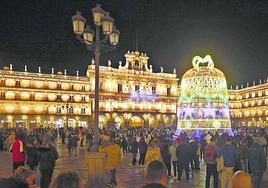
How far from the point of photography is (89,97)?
66.6 metres

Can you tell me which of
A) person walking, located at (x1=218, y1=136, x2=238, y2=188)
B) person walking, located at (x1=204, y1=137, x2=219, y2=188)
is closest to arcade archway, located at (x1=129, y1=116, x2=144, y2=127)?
person walking, located at (x1=204, y1=137, x2=219, y2=188)

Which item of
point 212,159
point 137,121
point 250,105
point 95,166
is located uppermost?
point 250,105

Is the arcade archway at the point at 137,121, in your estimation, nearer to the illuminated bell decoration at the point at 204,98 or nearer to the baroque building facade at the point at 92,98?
the baroque building facade at the point at 92,98

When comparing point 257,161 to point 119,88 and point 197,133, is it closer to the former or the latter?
point 197,133

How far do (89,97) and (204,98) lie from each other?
41.5 meters

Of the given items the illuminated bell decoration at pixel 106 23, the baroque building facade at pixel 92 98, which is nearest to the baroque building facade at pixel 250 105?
the baroque building facade at pixel 92 98

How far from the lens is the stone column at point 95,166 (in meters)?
10.4

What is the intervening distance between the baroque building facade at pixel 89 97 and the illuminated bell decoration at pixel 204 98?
3416 cm

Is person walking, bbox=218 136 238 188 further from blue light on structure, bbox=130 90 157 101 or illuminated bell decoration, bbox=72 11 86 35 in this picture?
blue light on structure, bbox=130 90 157 101

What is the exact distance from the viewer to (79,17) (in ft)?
38.7

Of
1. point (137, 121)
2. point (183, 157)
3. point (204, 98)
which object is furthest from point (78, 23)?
point (137, 121)

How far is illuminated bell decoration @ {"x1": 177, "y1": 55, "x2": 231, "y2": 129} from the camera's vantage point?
27.8 meters

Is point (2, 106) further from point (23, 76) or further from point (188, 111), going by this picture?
point (188, 111)

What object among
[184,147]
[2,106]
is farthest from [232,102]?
[184,147]
